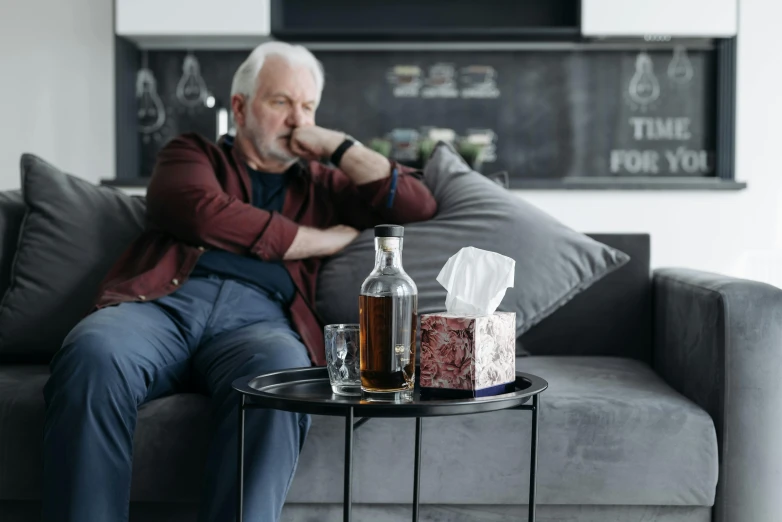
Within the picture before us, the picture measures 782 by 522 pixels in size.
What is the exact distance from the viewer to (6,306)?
1.92m

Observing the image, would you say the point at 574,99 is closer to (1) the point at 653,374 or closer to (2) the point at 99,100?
(2) the point at 99,100

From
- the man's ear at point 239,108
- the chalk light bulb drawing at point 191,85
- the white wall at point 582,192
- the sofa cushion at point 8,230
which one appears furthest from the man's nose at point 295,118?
the chalk light bulb drawing at point 191,85

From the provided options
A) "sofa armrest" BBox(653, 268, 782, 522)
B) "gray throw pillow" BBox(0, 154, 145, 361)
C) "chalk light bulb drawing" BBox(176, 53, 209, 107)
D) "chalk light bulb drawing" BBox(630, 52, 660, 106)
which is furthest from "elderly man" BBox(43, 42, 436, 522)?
"chalk light bulb drawing" BBox(630, 52, 660, 106)

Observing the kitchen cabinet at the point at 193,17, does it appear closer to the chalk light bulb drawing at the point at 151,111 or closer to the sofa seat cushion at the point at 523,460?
the chalk light bulb drawing at the point at 151,111

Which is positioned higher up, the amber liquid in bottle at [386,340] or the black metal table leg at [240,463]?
the amber liquid in bottle at [386,340]

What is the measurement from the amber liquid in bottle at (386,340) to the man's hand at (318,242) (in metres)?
0.78

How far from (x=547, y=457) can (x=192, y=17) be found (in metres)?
2.95

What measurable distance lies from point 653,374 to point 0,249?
5.00ft

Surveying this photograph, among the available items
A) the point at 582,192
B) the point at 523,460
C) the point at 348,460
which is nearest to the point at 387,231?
the point at 348,460

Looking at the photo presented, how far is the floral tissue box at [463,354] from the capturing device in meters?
1.13

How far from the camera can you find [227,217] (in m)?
1.85

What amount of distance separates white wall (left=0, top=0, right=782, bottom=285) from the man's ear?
1.85 meters

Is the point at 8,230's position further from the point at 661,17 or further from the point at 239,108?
the point at 661,17

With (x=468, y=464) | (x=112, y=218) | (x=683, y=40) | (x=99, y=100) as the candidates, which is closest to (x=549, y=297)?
(x=468, y=464)
